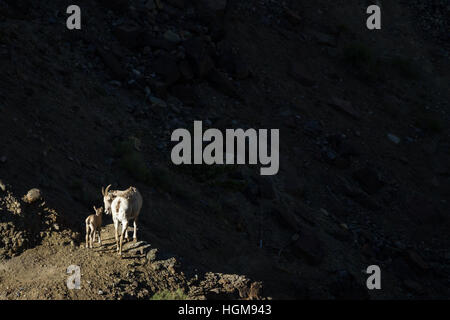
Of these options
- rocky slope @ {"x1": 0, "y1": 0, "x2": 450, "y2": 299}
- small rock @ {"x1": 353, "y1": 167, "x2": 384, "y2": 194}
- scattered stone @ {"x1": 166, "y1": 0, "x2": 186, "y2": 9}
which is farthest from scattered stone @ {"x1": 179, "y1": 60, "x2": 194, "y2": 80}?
small rock @ {"x1": 353, "y1": 167, "x2": 384, "y2": 194}

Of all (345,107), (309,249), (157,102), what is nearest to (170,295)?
(309,249)

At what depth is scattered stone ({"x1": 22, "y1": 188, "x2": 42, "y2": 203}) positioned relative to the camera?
29.3 ft

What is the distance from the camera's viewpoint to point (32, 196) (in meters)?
8.94

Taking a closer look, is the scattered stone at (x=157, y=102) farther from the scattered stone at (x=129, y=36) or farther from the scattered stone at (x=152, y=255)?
the scattered stone at (x=152, y=255)

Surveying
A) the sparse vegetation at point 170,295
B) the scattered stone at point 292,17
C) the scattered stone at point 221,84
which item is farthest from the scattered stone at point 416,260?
the scattered stone at point 292,17

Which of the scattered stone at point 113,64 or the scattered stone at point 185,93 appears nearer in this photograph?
the scattered stone at point 113,64

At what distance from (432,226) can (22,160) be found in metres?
10.1

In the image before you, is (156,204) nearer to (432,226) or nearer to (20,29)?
(20,29)

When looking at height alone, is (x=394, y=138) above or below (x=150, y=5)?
below

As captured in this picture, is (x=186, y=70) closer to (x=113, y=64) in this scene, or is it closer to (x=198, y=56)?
(x=198, y=56)

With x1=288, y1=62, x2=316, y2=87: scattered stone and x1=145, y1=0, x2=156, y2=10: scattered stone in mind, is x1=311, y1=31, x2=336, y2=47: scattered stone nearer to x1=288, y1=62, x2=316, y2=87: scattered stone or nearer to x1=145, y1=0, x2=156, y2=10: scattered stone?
x1=288, y1=62, x2=316, y2=87: scattered stone

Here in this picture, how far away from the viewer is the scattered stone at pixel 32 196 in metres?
8.94

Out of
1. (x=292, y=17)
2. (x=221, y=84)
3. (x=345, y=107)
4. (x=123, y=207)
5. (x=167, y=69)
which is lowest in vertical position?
(x=123, y=207)

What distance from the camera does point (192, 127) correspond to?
14508 mm
